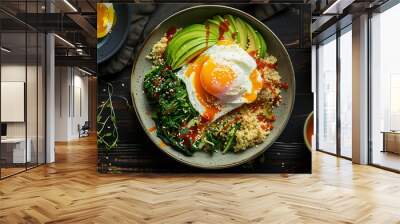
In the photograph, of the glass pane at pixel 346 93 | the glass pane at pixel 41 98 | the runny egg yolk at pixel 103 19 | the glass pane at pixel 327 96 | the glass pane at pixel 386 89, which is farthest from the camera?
the glass pane at pixel 327 96

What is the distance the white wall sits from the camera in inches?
592

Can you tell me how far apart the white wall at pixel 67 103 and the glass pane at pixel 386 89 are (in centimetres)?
1149

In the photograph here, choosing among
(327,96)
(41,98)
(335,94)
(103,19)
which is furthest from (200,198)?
(327,96)

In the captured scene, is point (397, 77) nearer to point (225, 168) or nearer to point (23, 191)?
point (225, 168)

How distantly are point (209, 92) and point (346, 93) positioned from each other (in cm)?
424

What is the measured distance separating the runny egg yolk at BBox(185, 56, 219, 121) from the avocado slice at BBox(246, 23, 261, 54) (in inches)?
27.6

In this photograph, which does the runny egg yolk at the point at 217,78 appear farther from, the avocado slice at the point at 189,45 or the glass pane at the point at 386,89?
the glass pane at the point at 386,89

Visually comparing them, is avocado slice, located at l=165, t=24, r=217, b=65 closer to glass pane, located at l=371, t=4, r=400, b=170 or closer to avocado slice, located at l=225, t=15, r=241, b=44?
avocado slice, located at l=225, t=15, r=241, b=44

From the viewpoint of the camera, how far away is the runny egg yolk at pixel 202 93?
5.88 meters

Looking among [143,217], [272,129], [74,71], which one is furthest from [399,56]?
[74,71]

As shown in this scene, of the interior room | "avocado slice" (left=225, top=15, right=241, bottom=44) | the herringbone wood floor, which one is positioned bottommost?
the herringbone wood floor

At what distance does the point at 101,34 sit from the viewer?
6121 mm

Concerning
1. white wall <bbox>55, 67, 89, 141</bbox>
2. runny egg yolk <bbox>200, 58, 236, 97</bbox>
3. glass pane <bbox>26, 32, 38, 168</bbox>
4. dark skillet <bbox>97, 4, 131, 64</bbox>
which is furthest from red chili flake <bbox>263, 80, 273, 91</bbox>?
white wall <bbox>55, 67, 89, 141</bbox>

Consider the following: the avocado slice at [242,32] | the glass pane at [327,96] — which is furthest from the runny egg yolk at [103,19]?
the glass pane at [327,96]
